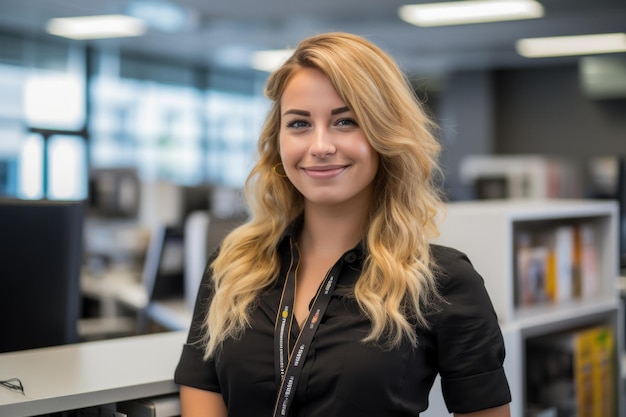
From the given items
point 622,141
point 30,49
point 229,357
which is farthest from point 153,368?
point 622,141

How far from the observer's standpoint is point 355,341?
4.67 ft

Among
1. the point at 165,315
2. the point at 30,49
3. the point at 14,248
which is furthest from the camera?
the point at 30,49

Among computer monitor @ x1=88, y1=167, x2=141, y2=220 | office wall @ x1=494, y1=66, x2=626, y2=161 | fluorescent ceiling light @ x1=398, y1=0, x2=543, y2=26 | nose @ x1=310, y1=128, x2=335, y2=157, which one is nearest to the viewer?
nose @ x1=310, y1=128, x2=335, y2=157

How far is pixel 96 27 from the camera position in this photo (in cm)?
734

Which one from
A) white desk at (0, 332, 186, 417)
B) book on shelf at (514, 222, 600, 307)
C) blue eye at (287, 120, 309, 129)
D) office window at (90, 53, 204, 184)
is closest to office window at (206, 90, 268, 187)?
office window at (90, 53, 204, 184)

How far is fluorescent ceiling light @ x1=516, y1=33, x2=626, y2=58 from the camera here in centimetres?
795

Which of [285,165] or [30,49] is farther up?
[30,49]

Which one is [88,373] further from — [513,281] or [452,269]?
[513,281]

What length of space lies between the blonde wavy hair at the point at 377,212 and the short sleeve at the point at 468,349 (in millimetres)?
46

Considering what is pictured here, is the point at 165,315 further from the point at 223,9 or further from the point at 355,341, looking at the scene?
the point at 223,9

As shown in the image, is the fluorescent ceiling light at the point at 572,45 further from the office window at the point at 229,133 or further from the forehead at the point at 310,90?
the forehead at the point at 310,90

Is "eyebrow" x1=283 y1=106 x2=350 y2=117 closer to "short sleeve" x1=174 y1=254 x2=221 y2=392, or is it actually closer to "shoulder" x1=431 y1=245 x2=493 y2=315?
"shoulder" x1=431 y1=245 x2=493 y2=315

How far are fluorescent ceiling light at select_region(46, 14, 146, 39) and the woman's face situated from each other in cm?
578

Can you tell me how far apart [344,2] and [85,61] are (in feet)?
12.7
